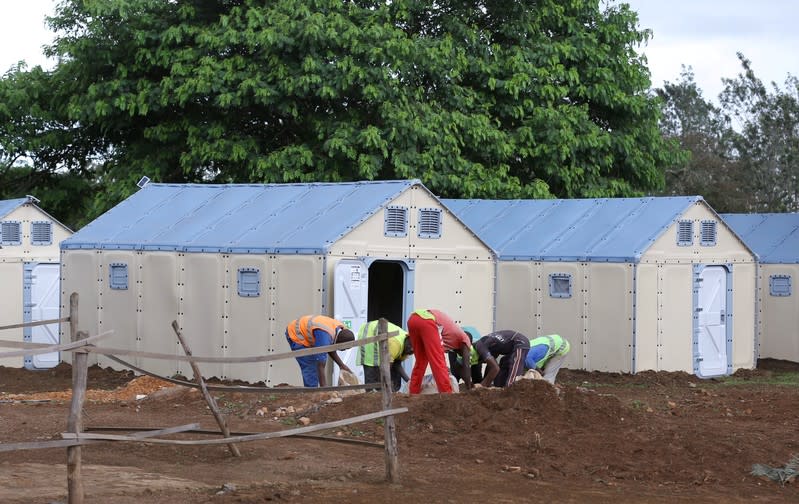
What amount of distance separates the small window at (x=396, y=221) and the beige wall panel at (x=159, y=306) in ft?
11.3

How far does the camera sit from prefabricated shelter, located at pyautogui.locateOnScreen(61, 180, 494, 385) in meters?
18.1

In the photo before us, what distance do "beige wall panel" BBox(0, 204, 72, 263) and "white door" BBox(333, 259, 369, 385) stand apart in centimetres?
816

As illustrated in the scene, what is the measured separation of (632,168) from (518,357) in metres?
17.1

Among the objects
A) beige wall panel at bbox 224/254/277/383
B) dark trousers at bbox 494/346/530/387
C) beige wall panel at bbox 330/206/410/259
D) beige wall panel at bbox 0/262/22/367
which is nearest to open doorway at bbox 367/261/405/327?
beige wall panel at bbox 330/206/410/259

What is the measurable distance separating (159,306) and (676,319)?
864cm

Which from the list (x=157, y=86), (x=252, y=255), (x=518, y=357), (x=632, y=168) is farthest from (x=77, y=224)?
(x=518, y=357)

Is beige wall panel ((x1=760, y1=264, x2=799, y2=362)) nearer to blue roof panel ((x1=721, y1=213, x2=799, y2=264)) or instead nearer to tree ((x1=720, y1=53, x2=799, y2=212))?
blue roof panel ((x1=721, y1=213, x2=799, y2=264))

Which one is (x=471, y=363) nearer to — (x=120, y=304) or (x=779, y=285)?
(x=120, y=304)

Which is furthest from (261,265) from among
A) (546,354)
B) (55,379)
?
(55,379)

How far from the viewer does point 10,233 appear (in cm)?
2312

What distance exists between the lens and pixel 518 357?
15805 mm

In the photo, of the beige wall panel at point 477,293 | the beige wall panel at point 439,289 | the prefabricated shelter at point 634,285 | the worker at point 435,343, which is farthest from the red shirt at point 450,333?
the prefabricated shelter at point 634,285

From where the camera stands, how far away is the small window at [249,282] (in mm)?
18516

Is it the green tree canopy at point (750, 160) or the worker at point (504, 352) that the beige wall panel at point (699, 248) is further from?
the green tree canopy at point (750, 160)
